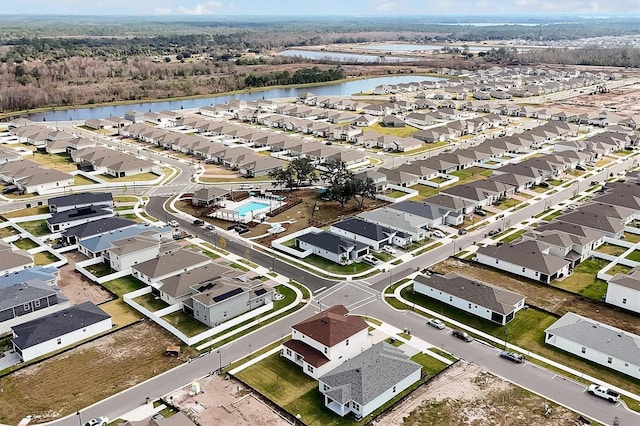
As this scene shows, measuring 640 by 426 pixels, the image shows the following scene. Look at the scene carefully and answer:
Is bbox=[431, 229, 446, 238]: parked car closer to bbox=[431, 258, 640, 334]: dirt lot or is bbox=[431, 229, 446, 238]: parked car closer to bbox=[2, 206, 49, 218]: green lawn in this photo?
bbox=[431, 258, 640, 334]: dirt lot

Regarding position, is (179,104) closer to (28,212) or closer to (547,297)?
(28,212)

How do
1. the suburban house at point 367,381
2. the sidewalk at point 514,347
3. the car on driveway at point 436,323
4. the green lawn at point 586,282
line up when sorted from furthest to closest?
the green lawn at point 586,282 < the car on driveway at point 436,323 < the sidewalk at point 514,347 < the suburban house at point 367,381

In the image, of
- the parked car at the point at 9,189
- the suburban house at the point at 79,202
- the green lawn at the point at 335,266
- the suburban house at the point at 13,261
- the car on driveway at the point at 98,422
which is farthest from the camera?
the parked car at the point at 9,189

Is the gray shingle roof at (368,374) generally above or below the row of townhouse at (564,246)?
below

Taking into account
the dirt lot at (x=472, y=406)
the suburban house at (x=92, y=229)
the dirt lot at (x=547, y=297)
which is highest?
the suburban house at (x=92, y=229)

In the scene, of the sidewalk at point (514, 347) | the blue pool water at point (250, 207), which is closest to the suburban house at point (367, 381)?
the sidewalk at point (514, 347)

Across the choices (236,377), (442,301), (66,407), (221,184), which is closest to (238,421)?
(236,377)

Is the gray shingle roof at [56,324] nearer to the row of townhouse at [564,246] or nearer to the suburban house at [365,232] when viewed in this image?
the suburban house at [365,232]
